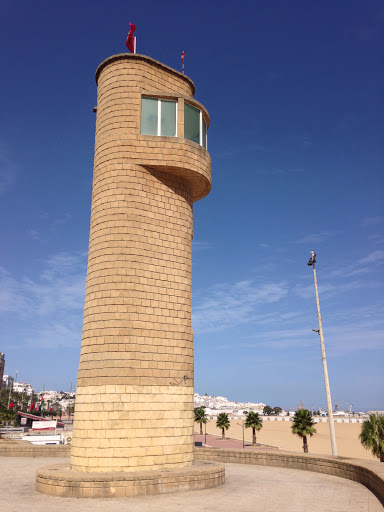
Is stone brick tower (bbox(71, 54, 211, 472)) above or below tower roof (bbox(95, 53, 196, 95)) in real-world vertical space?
below

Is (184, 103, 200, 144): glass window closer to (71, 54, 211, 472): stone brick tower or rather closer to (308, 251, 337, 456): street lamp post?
(71, 54, 211, 472): stone brick tower

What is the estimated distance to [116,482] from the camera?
1357 cm

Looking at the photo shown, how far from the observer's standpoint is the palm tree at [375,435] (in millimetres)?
24047

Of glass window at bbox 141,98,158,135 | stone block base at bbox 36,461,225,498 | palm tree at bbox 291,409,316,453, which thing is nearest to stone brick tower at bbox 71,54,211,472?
glass window at bbox 141,98,158,135

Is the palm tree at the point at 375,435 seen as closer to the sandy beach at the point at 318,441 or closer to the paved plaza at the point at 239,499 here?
the paved plaza at the point at 239,499

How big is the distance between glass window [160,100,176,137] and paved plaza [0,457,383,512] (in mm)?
13861

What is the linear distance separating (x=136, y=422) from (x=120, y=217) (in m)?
7.68

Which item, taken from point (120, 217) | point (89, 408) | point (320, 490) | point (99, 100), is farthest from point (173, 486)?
point (99, 100)

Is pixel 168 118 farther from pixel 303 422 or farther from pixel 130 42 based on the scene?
pixel 303 422

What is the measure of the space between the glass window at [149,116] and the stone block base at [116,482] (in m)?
13.2

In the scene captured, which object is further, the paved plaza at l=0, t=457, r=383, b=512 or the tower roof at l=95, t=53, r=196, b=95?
the tower roof at l=95, t=53, r=196, b=95

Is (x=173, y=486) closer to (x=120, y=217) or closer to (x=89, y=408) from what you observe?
(x=89, y=408)

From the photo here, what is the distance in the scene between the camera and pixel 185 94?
2041 centimetres

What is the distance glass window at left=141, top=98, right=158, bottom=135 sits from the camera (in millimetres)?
18453
